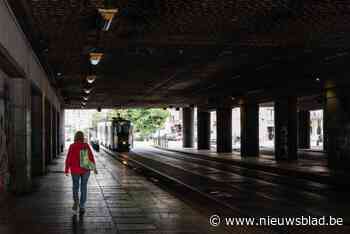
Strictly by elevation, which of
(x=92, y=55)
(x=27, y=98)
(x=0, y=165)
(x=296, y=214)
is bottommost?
(x=296, y=214)

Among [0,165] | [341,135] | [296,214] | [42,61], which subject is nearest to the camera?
[296,214]

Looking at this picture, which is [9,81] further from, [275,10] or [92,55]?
[275,10]

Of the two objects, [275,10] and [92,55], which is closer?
[275,10]

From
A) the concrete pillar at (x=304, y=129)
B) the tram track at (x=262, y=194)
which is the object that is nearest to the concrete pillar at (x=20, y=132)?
the tram track at (x=262, y=194)

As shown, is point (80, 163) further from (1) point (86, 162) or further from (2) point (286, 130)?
(2) point (286, 130)

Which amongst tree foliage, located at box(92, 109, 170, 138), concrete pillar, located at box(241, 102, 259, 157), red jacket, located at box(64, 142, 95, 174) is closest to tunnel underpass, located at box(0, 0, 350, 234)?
red jacket, located at box(64, 142, 95, 174)

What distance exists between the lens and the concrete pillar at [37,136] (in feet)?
84.2

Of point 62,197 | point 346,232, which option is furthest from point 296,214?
point 62,197

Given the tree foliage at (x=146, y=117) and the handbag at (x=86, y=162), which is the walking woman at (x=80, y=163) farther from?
the tree foliage at (x=146, y=117)

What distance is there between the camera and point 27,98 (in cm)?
1848

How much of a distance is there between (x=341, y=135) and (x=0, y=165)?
63.6ft

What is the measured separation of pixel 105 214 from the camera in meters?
13.6

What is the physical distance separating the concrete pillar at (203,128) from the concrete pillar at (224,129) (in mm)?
7946

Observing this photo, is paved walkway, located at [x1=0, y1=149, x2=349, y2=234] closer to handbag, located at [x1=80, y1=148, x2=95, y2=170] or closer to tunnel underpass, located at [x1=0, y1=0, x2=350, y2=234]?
tunnel underpass, located at [x1=0, y1=0, x2=350, y2=234]
